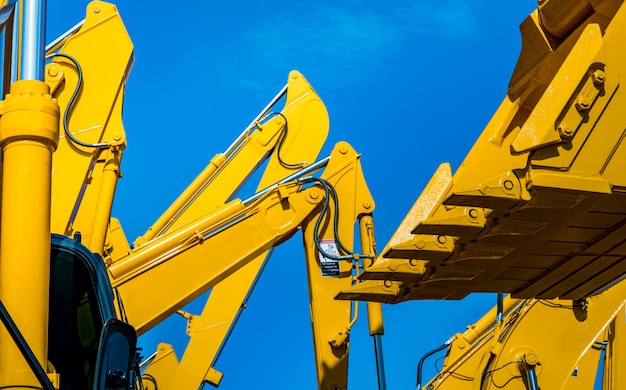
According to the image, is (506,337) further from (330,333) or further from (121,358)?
(121,358)

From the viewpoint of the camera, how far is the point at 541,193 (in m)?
5.90

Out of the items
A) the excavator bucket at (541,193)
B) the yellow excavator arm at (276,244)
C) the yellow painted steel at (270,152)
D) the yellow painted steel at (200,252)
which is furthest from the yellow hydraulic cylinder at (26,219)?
the yellow painted steel at (270,152)

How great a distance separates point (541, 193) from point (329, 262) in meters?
6.05

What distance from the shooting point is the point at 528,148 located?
577 cm

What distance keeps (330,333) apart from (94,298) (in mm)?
5503

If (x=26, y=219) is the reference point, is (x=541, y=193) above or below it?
above

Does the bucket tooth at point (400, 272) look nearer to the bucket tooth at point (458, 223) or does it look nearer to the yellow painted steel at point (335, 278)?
the bucket tooth at point (458, 223)

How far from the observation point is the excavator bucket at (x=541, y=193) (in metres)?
5.91

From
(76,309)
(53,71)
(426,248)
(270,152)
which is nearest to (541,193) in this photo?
(426,248)

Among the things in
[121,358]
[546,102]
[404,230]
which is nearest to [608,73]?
[546,102]

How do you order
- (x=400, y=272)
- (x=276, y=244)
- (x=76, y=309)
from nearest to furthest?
(x=76, y=309), (x=400, y=272), (x=276, y=244)

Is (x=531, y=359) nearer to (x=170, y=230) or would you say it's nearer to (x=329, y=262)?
(x=329, y=262)

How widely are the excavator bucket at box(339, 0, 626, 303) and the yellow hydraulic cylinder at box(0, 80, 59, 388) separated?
199cm

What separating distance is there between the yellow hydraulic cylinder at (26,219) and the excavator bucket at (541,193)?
6.55ft
